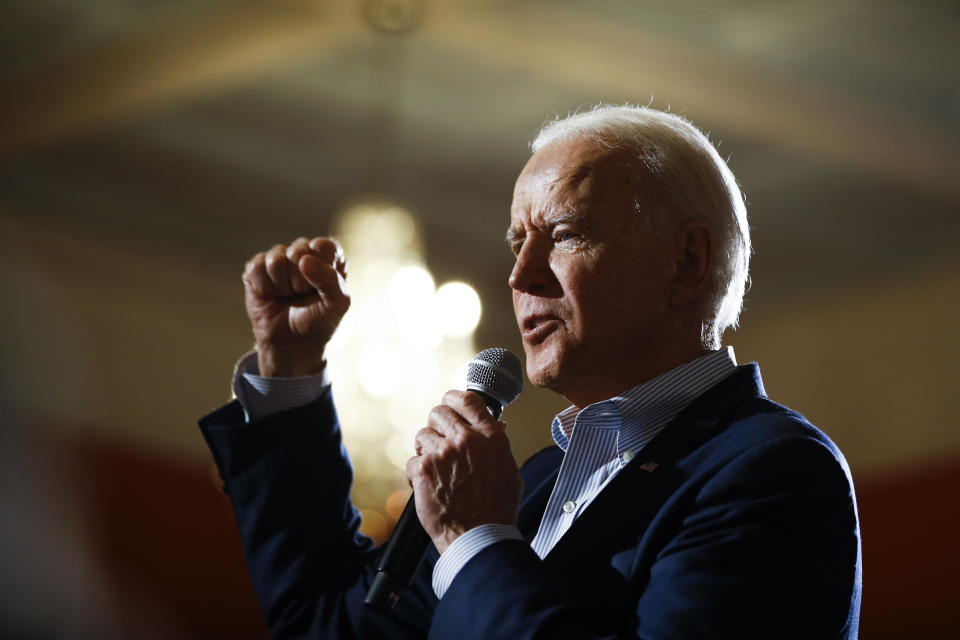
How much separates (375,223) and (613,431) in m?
3.58

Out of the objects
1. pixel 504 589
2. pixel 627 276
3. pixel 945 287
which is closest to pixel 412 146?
pixel 945 287

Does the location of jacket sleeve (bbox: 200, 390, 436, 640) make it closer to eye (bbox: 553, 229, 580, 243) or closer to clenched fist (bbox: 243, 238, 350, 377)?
clenched fist (bbox: 243, 238, 350, 377)

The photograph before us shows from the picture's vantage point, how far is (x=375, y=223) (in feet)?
15.9

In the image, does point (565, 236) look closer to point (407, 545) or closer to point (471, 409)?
point (471, 409)

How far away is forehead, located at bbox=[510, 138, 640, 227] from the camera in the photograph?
1.49 metres

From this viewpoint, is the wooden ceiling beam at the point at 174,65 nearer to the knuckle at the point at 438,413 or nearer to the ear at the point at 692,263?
the ear at the point at 692,263

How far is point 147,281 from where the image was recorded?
7465 mm

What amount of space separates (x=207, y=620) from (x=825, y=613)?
21.1ft

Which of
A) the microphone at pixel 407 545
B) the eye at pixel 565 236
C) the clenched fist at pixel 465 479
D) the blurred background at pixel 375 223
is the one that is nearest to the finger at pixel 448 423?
the clenched fist at pixel 465 479

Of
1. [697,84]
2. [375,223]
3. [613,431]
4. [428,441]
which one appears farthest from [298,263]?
[697,84]

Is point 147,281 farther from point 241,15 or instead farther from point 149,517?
point 241,15

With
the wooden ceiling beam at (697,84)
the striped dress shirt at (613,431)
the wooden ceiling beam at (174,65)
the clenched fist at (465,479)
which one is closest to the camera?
the clenched fist at (465,479)

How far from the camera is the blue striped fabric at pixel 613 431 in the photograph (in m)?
1.35

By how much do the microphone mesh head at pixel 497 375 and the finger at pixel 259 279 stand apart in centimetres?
44
